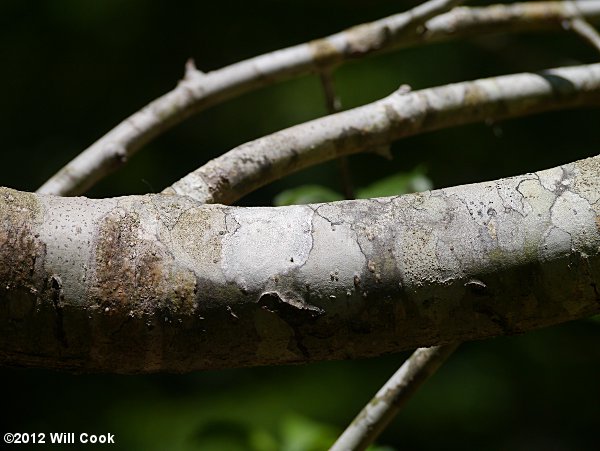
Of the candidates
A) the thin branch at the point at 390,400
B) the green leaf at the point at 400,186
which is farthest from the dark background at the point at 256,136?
the thin branch at the point at 390,400

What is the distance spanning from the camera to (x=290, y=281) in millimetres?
553

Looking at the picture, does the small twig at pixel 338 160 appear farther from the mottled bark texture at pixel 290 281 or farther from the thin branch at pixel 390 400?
the mottled bark texture at pixel 290 281

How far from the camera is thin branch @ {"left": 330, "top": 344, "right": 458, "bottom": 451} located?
3.01 ft

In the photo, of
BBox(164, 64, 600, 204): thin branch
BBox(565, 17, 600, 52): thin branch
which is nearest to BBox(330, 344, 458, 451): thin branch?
BBox(164, 64, 600, 204): thin branch

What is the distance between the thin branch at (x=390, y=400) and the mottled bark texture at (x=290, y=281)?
362mm

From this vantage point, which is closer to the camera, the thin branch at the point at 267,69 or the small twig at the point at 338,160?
the thin branch at the point at 267,69

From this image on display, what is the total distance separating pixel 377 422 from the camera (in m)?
0.92

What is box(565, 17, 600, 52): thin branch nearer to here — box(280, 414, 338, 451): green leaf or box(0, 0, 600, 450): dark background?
box(280, 414, 338, 451): green leaf

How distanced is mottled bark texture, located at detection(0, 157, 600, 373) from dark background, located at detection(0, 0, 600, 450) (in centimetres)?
200

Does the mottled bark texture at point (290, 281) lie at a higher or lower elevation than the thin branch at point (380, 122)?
lower

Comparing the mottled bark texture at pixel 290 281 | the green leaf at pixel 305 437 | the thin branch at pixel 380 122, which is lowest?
the mottled bark texture at pixel 290 281

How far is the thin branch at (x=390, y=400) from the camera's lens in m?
0.92

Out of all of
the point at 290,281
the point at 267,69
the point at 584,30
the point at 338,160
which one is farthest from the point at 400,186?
the point at 290,281

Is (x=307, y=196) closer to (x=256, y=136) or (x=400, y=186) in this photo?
(x=400, y=186)
